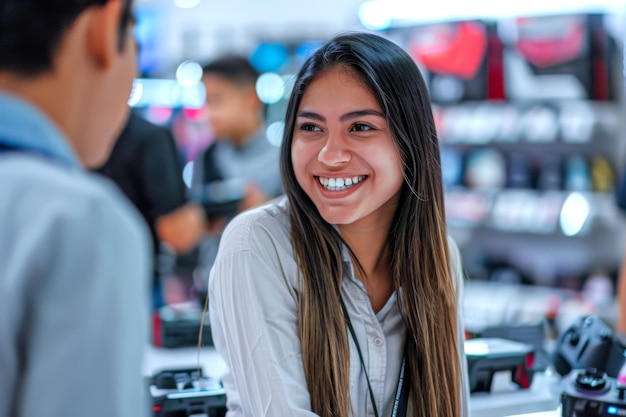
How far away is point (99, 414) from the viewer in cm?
72

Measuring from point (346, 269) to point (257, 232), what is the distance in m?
0.24

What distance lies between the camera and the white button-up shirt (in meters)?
1.62

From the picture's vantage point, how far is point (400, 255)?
1.92 m

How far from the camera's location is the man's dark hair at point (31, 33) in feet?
2.64

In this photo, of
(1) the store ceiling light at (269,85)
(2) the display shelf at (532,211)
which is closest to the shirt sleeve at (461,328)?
(2) the display shelf at (532,211)

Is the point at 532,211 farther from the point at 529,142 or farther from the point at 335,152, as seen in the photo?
the point at 335,152

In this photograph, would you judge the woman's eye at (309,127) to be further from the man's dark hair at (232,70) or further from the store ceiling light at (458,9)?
the store ceiling light at (458,9)

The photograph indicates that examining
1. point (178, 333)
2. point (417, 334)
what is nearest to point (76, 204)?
point (417, 334)

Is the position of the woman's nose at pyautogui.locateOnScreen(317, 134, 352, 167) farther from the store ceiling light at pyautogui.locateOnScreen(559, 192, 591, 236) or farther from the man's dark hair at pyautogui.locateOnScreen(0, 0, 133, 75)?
the store ceiling light at pyautogui.locateOnScreen(559, 192, 591, 236)

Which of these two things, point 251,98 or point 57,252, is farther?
point 251,98

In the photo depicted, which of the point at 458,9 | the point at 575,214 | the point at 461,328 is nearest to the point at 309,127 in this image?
the point at 461,328

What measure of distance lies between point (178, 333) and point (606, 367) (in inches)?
51.1

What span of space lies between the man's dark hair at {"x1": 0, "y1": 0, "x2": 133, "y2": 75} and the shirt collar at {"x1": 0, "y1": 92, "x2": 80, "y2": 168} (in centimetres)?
4

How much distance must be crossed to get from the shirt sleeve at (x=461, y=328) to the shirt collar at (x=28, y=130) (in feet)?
4.38
